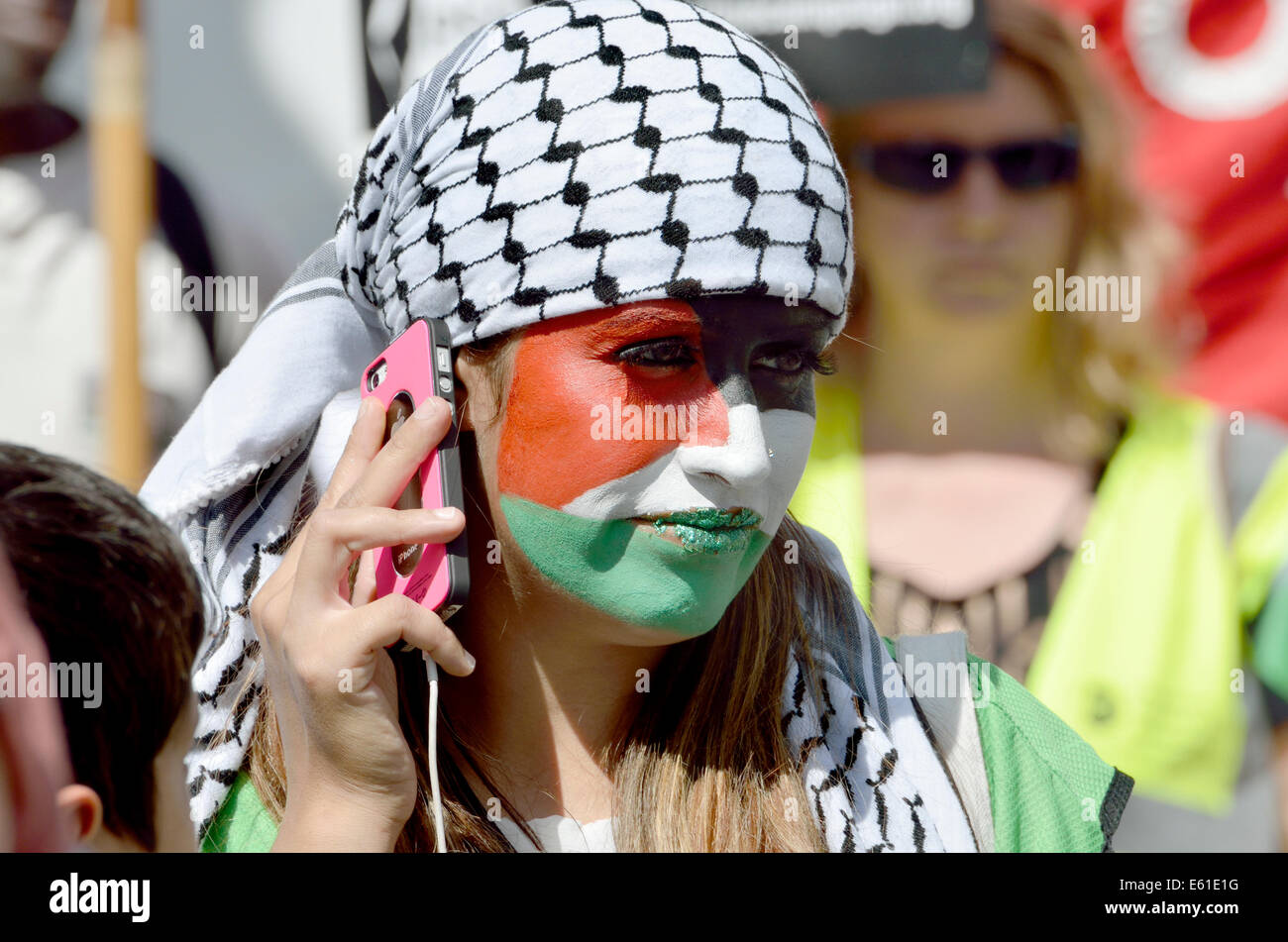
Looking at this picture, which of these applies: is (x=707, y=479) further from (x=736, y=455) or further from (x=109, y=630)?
(x=109, y=630)

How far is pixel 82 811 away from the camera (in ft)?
3.20

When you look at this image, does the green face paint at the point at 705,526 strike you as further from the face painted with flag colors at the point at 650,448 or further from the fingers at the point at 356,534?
the fingers at the point at 356,534

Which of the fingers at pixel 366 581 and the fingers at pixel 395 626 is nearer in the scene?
the fingers at pixel 395 626

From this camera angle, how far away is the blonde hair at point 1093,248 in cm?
268

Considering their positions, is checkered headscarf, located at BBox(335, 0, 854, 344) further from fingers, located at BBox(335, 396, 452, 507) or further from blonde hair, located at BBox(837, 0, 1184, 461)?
blonde hair, located at BBox(837, 0, 1184, 461)

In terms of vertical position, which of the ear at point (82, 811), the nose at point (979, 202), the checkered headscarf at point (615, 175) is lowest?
the ear at point (82, 811)

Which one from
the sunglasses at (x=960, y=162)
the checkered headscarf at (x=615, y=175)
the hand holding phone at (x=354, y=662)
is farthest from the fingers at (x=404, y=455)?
the sunglasses at (x=960, y=162)

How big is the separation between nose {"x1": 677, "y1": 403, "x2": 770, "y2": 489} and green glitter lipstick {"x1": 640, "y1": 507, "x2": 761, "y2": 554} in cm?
4

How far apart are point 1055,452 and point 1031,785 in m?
1.45

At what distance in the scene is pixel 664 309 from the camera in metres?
1.13

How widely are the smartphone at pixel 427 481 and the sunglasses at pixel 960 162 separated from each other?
184 centimetres

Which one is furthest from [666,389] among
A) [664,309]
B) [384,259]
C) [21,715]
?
[21,715]

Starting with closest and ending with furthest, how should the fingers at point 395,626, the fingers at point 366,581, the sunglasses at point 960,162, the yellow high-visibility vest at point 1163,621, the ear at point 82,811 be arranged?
the ear at point 82,811, the fingers at point 395,626, the fingers at point 366,581, the yellow high-visibility vest at point 1163,621, the sunglasses at point 960,162

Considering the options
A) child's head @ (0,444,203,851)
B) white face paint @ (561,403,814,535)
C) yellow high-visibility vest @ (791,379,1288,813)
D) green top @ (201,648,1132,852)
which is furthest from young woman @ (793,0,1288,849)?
child's head @ (0,444,203,851)
